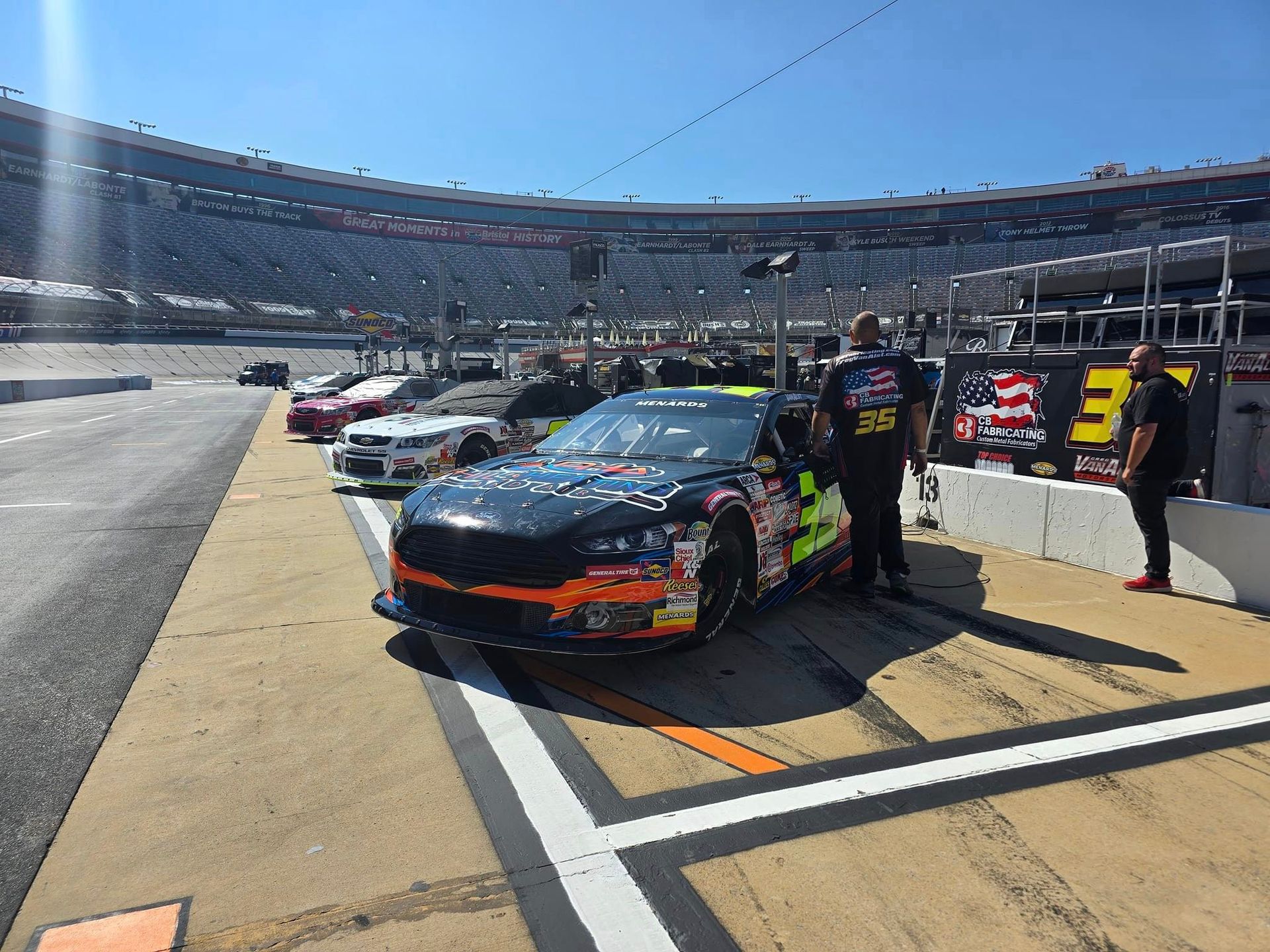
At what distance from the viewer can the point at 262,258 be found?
61.0 meters

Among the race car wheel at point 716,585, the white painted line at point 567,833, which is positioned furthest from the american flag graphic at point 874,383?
the white painted line at point 567,833

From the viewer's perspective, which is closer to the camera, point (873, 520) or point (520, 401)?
point (873, 520)

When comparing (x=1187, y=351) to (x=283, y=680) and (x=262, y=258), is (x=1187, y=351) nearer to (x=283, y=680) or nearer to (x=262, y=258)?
(x=283, y=680)

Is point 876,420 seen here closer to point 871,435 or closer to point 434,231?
point 871,435

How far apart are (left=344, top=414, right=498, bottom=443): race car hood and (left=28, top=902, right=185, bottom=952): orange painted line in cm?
717

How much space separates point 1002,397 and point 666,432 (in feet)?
13.0

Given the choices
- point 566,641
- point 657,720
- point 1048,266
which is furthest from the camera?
point 1048,266

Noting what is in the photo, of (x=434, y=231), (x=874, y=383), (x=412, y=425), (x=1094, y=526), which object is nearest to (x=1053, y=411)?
(x=1094, y=526)

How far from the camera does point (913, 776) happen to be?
2984mm

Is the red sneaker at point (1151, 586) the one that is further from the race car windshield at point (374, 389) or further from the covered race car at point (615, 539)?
the race car windshield at point (374, 389)

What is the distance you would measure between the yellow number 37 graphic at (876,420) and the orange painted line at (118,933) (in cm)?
439

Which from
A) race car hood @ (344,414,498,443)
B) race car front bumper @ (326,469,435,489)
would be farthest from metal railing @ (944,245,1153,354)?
race car front bumper @ (326,469,435,489)

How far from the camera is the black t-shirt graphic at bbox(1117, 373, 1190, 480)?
5.33 meters

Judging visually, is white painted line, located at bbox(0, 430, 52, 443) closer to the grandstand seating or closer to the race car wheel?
the race car wheel
